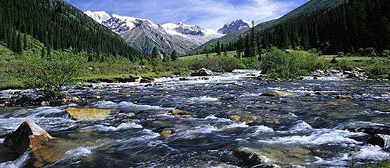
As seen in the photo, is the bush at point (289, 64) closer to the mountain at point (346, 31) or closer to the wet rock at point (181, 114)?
the wet rock at point (181, 114)

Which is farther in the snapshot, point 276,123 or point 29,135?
point 276,123

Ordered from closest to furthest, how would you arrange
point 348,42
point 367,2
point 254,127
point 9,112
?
point 254,127
point 9,112
point 348,42
point 367,2

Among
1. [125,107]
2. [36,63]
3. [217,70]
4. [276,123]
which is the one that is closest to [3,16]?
[217,70]

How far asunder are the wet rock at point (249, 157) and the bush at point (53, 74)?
2131 cm

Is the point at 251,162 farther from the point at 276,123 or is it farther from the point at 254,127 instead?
the point at 276,123

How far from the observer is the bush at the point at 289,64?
5862 cm

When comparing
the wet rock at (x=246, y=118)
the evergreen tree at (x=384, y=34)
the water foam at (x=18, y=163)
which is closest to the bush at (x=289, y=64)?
the wet rock at (x=246, y=118)

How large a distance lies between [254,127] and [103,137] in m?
Answer: 6.95

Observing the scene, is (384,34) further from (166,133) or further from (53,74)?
(166,133)

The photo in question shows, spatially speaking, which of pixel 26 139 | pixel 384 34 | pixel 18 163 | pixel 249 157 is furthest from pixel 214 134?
pixel 384 34

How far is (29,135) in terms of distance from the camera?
1246 centimetres

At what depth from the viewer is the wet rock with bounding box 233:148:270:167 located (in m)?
9.91

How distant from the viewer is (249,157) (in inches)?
411

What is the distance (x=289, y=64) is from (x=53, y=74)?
4648cm
